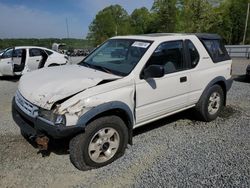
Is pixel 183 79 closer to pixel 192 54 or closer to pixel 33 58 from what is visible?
pixel 192 54

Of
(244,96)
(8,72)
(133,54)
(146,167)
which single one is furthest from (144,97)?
(8,72)

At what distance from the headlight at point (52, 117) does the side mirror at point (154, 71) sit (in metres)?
1.36

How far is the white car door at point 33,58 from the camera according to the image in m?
11.2

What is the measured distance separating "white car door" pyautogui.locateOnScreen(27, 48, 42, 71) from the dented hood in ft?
24.6

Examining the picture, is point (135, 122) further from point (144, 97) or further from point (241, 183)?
point (241, 183)

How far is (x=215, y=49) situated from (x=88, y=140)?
129 inches

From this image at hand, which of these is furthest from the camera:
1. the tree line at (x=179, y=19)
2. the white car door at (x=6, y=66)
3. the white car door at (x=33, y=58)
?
the tree line at (x=179, y=19)

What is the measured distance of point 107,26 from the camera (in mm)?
55938

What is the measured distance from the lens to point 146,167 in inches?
141

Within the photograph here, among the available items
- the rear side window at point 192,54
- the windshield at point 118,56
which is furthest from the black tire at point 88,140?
the rear side window at point 192,54

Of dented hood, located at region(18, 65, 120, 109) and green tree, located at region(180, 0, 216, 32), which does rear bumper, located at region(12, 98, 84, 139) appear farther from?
green tree, located at region(180, 0, 216, 32)

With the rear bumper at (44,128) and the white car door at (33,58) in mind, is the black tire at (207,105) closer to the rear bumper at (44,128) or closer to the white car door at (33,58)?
the rear bumper at (44,128)

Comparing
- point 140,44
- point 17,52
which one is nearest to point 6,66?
point 17,52

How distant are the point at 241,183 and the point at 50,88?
2.63m
